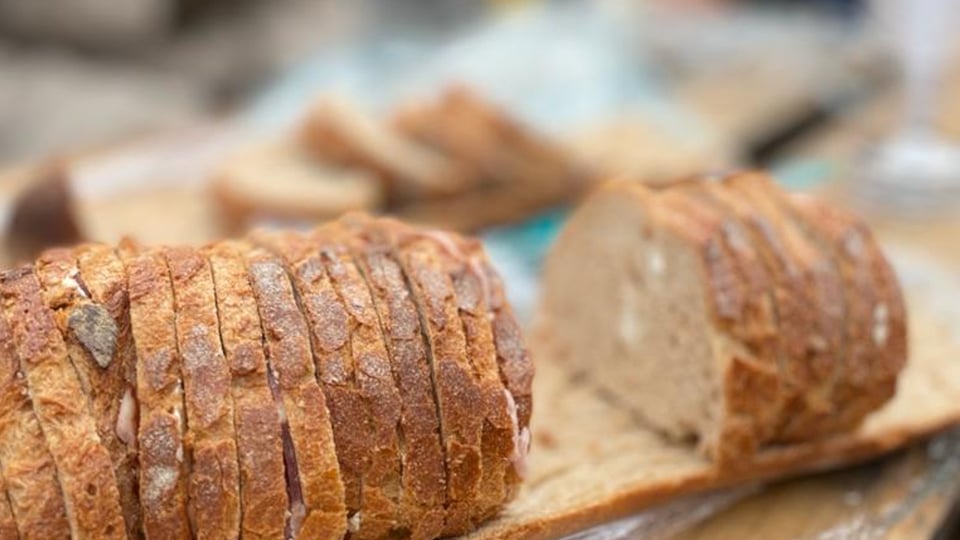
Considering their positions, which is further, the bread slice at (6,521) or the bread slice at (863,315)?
the bread slice at (863,315)

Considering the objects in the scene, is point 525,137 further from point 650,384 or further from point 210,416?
point 210,416

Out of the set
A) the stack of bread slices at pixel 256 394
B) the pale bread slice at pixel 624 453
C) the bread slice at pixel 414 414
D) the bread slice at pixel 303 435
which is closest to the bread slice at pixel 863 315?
the pale bread slice at pixel 624 453

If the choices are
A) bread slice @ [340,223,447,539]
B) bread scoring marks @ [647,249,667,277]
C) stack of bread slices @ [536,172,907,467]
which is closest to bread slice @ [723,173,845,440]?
stack of bread slices @ [536,172,907,467]

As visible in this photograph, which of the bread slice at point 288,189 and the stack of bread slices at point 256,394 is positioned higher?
the bread slice at point 288,189

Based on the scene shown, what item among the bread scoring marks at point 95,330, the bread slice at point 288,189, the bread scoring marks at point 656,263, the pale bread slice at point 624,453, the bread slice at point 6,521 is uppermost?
the bread slice at point 288,189

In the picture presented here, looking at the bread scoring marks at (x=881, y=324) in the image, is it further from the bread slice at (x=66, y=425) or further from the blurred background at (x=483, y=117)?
the bread slice at (x=66, y=425)

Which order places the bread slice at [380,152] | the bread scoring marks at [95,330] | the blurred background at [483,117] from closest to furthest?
the bread scoring marks at [95,330] → the blurred background at [483,117] → the bread slice at [380,152]

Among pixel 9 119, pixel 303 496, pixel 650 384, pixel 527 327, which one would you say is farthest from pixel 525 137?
pixel 9 119
